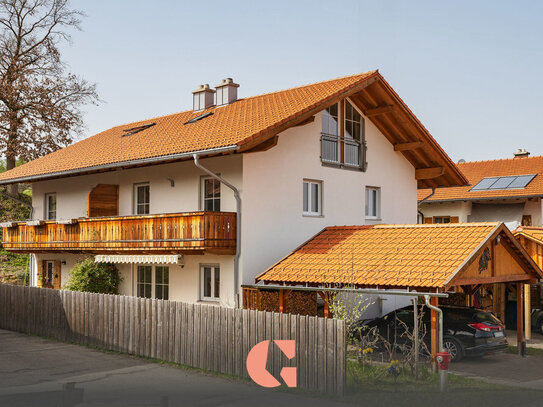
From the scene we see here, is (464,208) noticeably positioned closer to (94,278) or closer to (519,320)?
(519,320)

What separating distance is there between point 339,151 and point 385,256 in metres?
5.90

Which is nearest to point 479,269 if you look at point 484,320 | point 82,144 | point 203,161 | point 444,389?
point 484,320

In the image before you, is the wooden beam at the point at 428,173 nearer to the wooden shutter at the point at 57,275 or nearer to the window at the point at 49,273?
the wooden shutter at the point at 57,275

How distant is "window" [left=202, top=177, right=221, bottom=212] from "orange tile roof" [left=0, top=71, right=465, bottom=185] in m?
1.31

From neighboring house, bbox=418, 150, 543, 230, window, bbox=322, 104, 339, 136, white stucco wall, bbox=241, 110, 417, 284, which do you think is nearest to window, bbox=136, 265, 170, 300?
white stucco wall, bbox=241, 110, 417, 284

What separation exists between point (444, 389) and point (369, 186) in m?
12.1

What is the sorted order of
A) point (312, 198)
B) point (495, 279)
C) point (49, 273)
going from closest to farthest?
point (495, 279)
point (312, 198)
point (49, 273)

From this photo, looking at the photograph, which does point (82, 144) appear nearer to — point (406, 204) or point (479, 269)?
point (406, 204)

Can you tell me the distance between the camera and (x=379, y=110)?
2302 cm

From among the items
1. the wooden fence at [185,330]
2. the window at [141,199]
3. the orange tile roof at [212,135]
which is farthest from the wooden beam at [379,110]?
the wooden fence at [185,330]

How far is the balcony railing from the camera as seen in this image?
22.0 metres

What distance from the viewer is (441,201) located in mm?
35844

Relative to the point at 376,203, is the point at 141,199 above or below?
above

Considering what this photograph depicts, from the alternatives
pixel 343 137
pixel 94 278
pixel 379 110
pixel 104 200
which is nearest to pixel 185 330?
pixel 94 278
